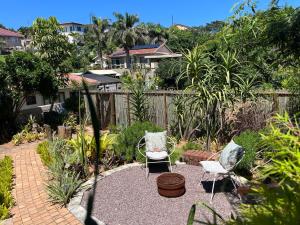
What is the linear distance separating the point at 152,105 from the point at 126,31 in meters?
31.0

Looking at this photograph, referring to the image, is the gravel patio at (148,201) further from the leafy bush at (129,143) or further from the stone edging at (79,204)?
the leafy bush at (129,143)

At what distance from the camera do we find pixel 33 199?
5.70m

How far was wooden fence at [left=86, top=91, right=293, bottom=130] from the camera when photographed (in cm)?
739

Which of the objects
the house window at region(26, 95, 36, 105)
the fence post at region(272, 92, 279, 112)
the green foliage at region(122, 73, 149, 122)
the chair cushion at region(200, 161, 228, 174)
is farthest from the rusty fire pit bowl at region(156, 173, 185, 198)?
the house window at region(26, 95, 36, 105)

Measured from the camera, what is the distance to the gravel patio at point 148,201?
4.73 meters

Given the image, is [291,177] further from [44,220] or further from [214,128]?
[214,128]

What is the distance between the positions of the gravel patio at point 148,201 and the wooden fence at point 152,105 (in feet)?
9.22

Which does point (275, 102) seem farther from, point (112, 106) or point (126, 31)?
point (126, 31)

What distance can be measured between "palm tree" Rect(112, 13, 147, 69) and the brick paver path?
105 ft

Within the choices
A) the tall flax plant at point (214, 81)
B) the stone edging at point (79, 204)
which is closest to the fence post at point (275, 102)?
the tall flax plant at point (214, 81)

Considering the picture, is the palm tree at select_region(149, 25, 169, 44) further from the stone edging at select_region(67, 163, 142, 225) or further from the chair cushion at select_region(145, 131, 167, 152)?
the stone edging at select_region(67, 163, 142, 225)

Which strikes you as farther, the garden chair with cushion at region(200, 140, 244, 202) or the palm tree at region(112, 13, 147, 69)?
the palm tree at region(112, 13, 147, 69)

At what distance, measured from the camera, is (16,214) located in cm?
514

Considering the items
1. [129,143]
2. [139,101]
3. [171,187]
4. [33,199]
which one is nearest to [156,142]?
[129,143]
